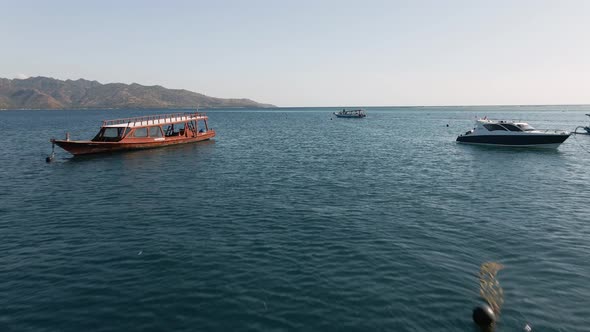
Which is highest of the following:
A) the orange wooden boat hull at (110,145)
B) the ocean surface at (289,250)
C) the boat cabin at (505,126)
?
the boat cabin at (505,126)

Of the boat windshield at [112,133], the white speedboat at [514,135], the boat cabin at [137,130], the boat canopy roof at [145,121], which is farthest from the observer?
the white speedboat at [514,135]

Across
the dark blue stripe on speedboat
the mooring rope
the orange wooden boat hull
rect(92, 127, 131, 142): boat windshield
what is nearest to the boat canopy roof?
rect(92, 127, 131, 142): boat windshield

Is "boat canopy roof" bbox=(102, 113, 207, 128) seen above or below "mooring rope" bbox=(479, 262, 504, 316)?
above

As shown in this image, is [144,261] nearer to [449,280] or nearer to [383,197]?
[449,280]

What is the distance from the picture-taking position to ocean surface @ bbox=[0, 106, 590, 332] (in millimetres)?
11422

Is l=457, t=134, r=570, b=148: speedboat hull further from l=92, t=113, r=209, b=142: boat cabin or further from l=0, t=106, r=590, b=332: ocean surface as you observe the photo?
l=92, t=113, r=209, b=142: boat cabin

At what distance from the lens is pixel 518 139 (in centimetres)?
5153

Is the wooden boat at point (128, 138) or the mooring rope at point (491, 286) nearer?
the mooring rope at point (491, 286)

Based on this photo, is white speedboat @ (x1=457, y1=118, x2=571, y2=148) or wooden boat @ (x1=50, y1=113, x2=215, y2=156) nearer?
wooden boat @ (x1=50, y1=113, x2=215, y2=156)

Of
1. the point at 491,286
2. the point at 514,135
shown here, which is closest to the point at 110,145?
the point at 491,286

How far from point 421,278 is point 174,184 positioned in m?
22.8

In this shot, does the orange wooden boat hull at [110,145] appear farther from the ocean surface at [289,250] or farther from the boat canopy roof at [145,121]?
the ocean surface at [289,250]

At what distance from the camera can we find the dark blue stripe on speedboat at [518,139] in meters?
49.7

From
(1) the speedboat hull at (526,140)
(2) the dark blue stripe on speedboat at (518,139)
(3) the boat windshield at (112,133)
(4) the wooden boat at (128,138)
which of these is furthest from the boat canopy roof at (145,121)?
(1) the speedboat hull at (526,140)
